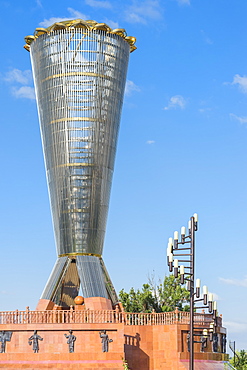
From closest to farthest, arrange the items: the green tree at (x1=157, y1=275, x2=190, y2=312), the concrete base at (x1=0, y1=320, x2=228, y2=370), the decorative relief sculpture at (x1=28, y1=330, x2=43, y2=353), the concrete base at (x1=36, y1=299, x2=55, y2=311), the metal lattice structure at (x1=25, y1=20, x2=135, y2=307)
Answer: the concrete base at (x1=0, y1=320, x2=228, y2=370) < the decorative relief sculpture at (x1=28, y1=330, x2=43, y2=353) < the concrete base at (x1=36, y1=299, x2=55, y2=311) < the metal lattice structure at (x1=25, y1=20, x2=135, y2=307) < the green tree at (x1=157, y1=275, x2=190, y2=312)

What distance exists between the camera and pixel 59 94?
99.8 ft

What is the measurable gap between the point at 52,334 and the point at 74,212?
6661 millimetres

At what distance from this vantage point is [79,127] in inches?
1188

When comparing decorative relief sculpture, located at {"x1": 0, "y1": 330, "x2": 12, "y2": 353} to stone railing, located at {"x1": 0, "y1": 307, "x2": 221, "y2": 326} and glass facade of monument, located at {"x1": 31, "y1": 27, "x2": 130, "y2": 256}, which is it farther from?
glass facade of monument, located at {"x1": 31, "y1": 27, "x2": 130, "y2": 256}

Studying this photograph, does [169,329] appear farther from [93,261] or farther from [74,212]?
[74,212]

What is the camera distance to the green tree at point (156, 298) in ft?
115

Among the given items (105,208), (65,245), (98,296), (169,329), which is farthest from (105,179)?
(169,329)

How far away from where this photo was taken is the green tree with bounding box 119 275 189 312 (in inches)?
1379

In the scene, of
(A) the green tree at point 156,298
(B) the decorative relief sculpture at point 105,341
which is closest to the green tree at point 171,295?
(A) the green tree at point 156,298

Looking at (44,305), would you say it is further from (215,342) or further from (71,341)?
(215,342)

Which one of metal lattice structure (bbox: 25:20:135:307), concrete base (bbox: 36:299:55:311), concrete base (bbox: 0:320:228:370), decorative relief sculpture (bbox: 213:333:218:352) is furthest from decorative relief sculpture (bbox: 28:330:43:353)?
decorative relief sculpture (bbox: 213:333:218:352)

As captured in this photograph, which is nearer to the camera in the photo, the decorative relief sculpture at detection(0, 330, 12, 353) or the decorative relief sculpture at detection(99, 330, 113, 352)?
the decorative relief sculpture at detection(99, 330, 113, 352)

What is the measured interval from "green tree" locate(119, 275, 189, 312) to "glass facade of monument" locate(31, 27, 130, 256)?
21.2 feet

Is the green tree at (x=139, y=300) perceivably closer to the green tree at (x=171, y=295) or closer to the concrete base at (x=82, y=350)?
the green tree at (x=171, y=295)
